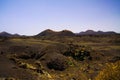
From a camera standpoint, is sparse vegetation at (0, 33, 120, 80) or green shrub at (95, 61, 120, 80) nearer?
green shrub at (95, 61, 120, 80)

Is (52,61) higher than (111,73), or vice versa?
(111,73)

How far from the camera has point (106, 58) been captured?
132 ft

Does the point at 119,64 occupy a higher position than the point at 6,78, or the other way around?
the point at 119,64

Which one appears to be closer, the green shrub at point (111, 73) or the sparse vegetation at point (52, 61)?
the green shrub at point (111, 73)

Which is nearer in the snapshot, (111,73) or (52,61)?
(111,73)

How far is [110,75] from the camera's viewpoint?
606 inches

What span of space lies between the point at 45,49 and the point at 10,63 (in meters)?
11.5

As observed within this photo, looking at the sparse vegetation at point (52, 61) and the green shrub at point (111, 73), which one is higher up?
the green shrub at point (111, 73)

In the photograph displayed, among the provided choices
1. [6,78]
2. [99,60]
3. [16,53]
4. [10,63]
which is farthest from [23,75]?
[99,60]

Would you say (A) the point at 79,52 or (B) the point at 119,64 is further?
(A) the point at 79,52

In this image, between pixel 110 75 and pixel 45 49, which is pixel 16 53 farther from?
pixel 110 75

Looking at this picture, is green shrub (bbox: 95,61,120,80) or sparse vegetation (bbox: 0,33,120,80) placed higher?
green shrub (bbox: 95,61,120,80)

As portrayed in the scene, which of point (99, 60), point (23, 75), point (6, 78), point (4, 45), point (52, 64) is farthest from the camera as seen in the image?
point (4, 45)

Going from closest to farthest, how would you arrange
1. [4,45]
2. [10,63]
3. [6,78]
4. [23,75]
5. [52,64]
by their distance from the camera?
[6,78], [23,75], [10,63], [52,64], [4,45]
